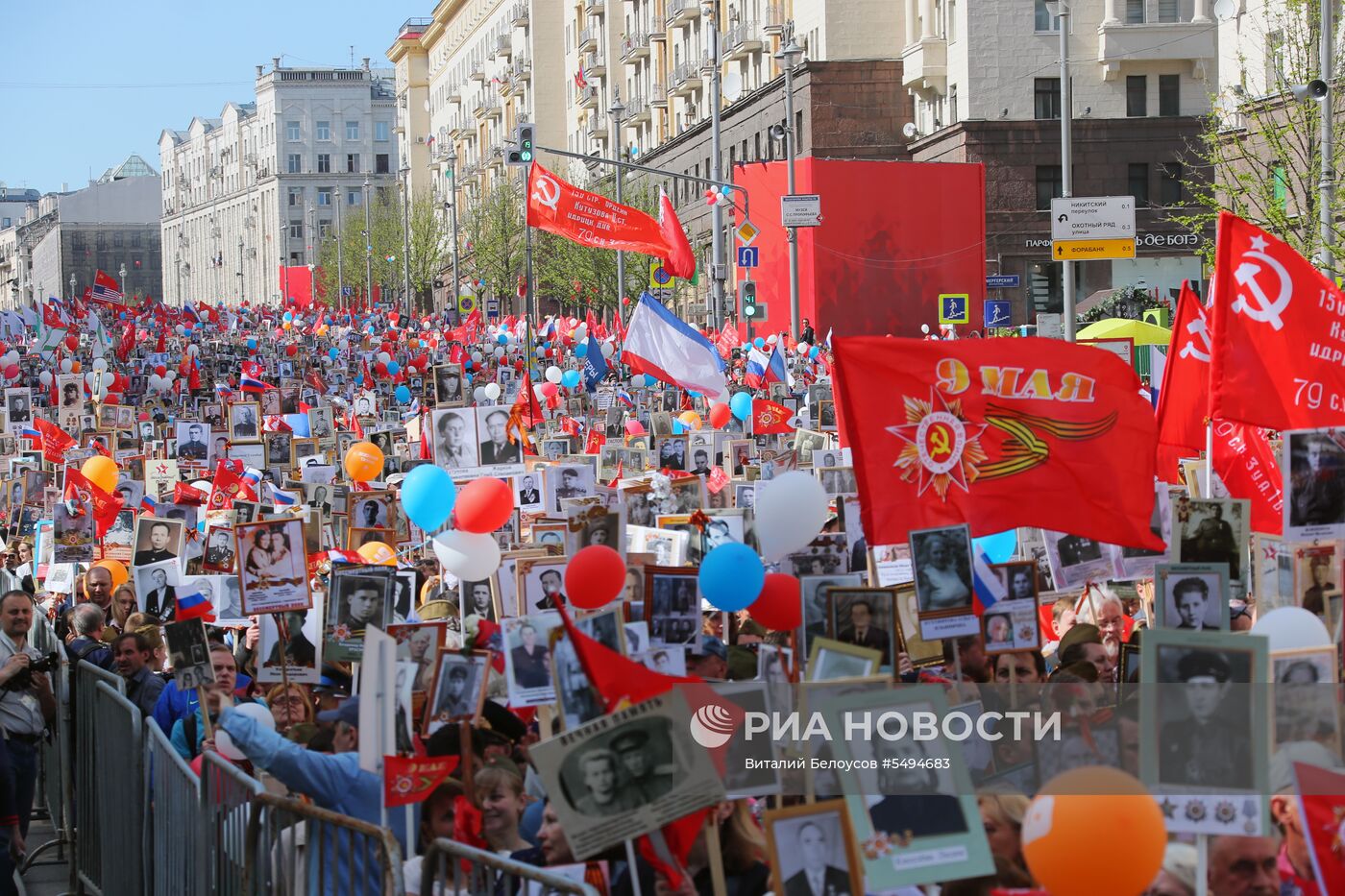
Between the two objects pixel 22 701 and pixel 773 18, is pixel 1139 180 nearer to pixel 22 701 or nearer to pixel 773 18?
pixel 773 18

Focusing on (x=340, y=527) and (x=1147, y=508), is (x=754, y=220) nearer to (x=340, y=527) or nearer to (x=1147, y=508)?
(x=340, y=527)

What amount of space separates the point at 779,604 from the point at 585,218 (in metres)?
19.4

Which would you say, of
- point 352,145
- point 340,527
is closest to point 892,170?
point 340,527

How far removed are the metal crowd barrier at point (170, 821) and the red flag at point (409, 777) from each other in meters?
1.16

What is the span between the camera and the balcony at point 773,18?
5528 cm

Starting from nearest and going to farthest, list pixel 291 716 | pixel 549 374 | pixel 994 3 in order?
pixel 291 716
pixel 549 374
pixel 994 3

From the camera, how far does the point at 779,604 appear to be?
7.61 m

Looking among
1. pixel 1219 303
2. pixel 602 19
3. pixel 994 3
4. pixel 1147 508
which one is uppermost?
pixel 602 19

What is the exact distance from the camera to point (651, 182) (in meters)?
66.5

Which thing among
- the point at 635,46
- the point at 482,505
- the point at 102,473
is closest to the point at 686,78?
the point at 635,46

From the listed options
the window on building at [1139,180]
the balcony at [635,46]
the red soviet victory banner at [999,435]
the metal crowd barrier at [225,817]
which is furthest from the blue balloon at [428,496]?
the balcony at [635,46]

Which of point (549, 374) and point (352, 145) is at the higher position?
point (352, 145)

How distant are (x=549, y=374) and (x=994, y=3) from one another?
Result: 72.6 ft

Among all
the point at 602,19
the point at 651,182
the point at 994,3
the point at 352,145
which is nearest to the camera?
the point at 994,3
